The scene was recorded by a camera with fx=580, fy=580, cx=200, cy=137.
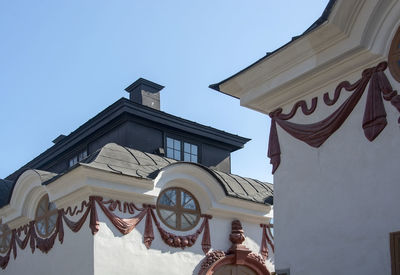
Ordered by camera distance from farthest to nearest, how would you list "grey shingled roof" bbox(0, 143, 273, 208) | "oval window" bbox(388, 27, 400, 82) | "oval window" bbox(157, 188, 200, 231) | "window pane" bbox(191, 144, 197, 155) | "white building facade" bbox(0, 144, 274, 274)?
"window pane" bbox(191, 144, 197, 155)
"oval window" bbox(157, 188, 200, 231)
"grey shingled roof" bbox(0, 143, 273, 208)
"white building facade" bbox(0, 144, 274, 274)
"oval window" bbox(388, 27, 400, 82)

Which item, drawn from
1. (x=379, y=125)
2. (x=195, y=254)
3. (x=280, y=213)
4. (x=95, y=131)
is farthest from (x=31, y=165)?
(x=379, y=125)

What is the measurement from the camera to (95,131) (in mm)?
21141

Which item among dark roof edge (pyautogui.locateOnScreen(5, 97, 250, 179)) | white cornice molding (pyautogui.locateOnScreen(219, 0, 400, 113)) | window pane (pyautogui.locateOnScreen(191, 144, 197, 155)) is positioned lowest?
white cornice molding (pyautogui.locateOnScreen(219, 0, 400, 113))

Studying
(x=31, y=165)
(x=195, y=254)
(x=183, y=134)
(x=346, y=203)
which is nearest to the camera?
(x=346, y=203)

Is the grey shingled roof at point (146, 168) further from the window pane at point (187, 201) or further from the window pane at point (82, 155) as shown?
the window pane at point (82, 155)

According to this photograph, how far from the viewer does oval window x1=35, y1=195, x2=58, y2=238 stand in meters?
16.0

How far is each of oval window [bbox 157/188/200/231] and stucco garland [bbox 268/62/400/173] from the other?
701 centimetres

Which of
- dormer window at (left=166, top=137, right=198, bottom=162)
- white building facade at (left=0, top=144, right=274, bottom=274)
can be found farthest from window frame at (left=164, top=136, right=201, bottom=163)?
white building facade at (left=0, top=144, right=274, bottom=274)

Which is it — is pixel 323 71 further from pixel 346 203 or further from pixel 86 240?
pixel 86 240

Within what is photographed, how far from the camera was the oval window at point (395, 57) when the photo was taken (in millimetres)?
7465

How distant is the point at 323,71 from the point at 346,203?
195cm

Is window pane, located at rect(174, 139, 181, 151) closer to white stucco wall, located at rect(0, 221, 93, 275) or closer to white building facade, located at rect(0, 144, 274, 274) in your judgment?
white building facade, located at rect(0, 144, 274, 274)

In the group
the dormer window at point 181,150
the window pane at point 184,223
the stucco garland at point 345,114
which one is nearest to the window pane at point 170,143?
the dormer window at point 181,150

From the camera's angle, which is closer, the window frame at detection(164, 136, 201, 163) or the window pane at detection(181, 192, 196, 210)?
the window pane at detection(181, 192, 196, 210)
